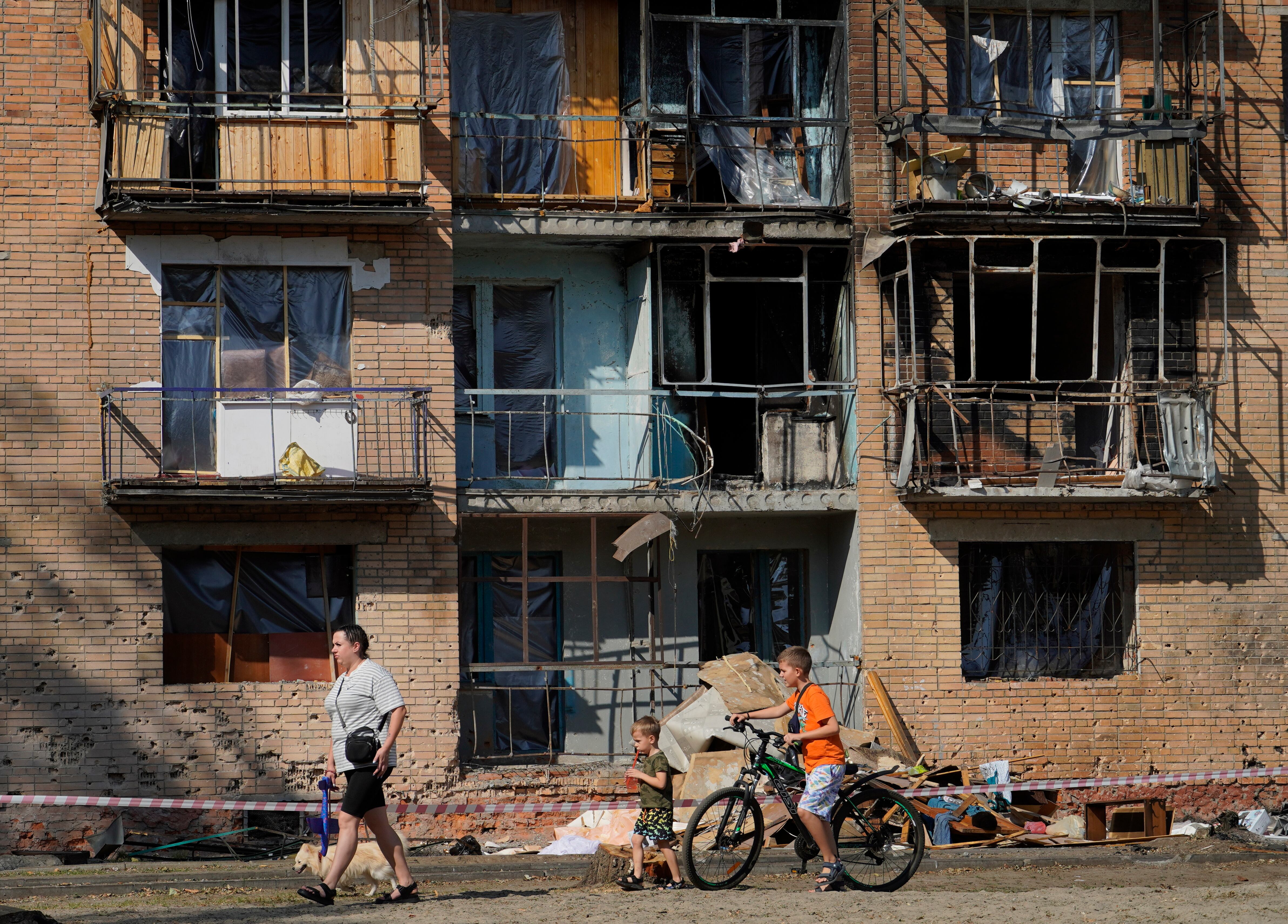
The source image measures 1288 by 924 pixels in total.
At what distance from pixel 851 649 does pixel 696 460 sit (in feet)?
8.74

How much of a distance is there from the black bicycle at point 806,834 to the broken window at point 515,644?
6071 millimetres

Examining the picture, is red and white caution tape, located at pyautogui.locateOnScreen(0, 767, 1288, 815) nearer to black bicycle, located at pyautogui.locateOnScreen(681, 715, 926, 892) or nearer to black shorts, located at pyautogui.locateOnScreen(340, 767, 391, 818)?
black bicycle, located at pyautogui.locateOnScreen(681, 715, 926, 892)

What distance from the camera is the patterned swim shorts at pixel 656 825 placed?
992 cm

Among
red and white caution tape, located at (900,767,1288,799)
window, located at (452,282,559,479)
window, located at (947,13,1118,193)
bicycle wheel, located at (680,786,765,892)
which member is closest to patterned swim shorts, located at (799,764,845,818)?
bicycle wheel, located at (680,786,765,892)

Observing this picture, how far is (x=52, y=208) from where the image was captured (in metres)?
14.5

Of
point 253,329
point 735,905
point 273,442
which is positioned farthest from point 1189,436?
point 253,329

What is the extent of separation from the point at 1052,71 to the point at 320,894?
40.1 feet

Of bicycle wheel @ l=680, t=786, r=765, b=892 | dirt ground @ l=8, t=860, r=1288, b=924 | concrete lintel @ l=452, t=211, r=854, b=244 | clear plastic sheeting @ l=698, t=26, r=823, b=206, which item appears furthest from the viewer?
clear plastic sheeting @ l=698, t=26, r=823, b=206

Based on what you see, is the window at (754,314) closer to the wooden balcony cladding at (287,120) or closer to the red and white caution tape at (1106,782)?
the wooden balcony cladding at (287,120)

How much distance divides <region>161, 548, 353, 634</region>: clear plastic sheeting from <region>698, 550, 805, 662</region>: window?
13.5ft

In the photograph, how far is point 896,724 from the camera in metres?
15.1

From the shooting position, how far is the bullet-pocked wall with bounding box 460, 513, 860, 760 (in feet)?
51.7

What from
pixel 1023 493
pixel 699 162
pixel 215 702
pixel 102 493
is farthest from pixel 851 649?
pixel 102 493

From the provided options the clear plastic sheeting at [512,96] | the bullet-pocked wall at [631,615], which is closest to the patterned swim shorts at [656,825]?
the bullet-pocked wall at [631,615]
